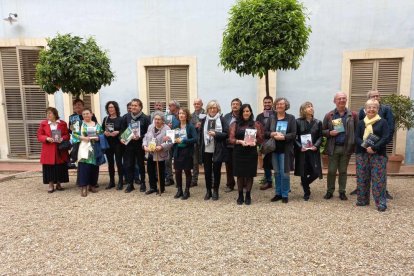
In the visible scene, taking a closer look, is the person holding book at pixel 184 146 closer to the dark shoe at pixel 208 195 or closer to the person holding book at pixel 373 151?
the dark shoe at pixel 208 195

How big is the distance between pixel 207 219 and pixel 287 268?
5.07ft

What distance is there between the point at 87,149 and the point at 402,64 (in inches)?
303

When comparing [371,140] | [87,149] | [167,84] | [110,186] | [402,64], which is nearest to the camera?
[371,140]

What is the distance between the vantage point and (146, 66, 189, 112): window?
8.34 m

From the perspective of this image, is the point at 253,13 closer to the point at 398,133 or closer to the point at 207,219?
the point at 207,219

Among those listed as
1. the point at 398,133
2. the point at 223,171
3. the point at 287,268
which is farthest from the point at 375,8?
the point at 287,268

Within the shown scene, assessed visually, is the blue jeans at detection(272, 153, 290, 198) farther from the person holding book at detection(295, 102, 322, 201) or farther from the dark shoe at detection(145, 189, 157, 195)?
the dark shoe at detection(145, 189, 157, 195)

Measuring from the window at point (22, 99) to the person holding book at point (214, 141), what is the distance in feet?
19.2

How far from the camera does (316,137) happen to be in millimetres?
5051

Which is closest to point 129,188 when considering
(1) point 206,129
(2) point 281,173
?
(1) point 206,129

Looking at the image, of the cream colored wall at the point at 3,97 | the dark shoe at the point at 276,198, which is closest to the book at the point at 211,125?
the dark shoe at the point at 276,198

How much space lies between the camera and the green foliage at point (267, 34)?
17.2 feet

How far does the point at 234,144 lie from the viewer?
A: 16.1 feet

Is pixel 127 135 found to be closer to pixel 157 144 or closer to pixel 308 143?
pixel 157 144
